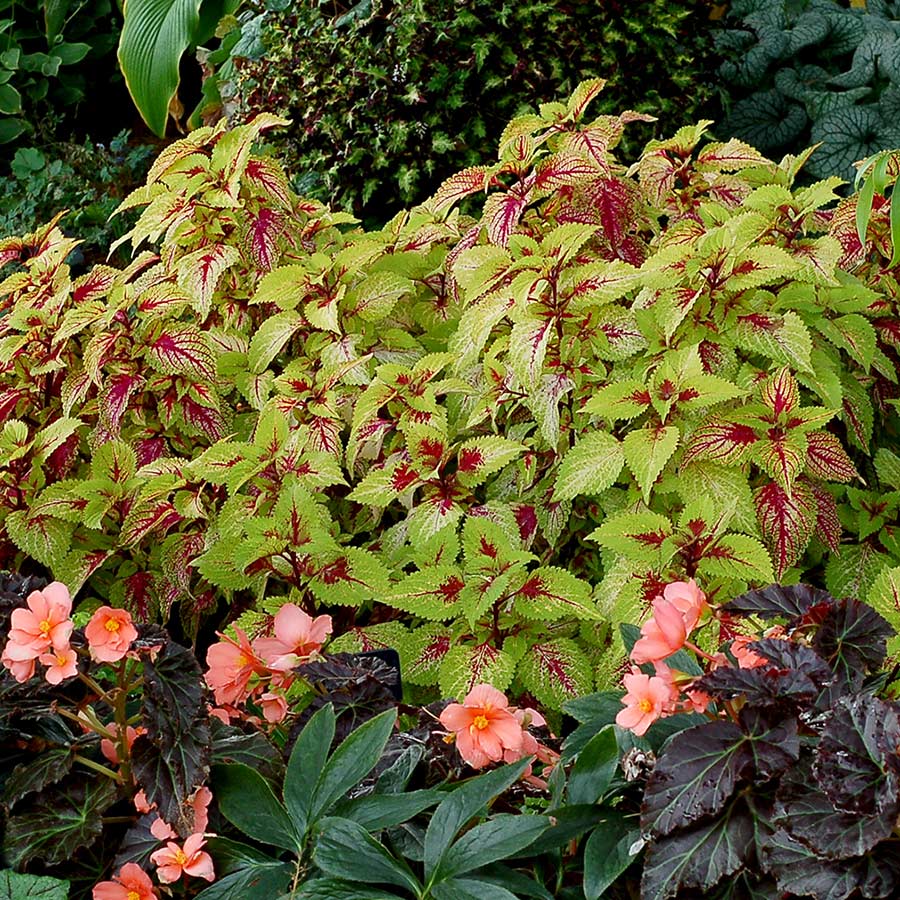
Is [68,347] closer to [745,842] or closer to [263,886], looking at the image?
[263,886]

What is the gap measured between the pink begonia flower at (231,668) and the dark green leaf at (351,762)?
219 millimetres

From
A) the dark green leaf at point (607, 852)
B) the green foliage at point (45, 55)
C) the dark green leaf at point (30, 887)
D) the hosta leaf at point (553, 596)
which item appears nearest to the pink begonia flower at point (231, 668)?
the dark green leaf at point (30, 887)

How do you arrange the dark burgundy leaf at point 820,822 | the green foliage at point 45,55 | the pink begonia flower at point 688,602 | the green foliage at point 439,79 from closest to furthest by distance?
the dark burgundy leaf at point 820,822
the pink begonia flower at point 688,602
the green foliage at point 439,79
the green foliage at point 45,55

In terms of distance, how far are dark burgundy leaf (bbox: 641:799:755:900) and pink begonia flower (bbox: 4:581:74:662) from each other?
0.50 metres

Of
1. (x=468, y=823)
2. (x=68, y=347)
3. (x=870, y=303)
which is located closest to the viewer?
(x=468, y=823)

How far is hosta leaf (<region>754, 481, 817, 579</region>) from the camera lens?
1.66 meters

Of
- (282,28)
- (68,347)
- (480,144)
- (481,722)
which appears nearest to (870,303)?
(481,722)

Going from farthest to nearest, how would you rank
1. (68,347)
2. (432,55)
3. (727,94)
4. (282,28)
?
(727,94), (282,28), (432,55), (68,347)

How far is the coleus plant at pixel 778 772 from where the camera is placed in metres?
0.85

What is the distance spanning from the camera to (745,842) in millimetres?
907

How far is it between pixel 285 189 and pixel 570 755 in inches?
49.5

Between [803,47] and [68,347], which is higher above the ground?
[68,347]

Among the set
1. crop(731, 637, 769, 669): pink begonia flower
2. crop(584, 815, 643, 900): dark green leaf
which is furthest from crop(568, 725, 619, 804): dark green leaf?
crop(731, 637, 769, 669): pink begonia flower

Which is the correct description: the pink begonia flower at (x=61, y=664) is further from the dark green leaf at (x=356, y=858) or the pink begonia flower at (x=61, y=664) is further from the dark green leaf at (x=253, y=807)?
the dark green leaf at (x=356, y=858)
